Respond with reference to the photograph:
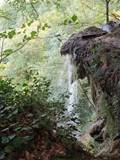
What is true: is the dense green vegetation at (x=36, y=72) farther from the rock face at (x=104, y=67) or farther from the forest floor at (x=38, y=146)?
the rock face at (x=104, y=67)

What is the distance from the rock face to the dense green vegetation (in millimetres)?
515

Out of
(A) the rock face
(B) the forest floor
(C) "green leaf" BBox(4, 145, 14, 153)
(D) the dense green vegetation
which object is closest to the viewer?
(C) "green leaf" BBox(4, 145, 14, 153)

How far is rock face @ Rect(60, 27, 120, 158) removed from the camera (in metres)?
5.40

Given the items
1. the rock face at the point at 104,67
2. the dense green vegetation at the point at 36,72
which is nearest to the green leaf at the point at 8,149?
the dense green vegetation at the point at 36,72

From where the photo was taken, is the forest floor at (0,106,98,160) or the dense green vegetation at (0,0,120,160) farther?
the dense green vegetation at (0,0,120,160)

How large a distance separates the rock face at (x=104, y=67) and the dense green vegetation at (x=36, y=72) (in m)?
0.52

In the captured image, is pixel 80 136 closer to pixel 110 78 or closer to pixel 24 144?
pixel 110 78

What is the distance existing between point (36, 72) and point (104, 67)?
4251 mm

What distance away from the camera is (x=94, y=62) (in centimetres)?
557

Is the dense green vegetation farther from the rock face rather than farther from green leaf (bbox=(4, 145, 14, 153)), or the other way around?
the rock face

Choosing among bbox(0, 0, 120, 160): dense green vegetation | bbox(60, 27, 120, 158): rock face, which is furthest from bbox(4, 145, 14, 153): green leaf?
bbox(60, 27, 120, 158): rock face

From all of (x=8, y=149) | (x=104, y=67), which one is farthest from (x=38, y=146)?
(x=104, y=67)

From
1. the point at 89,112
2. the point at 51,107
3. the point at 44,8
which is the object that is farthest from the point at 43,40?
the point at 51,107

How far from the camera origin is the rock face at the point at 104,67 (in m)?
5.40
